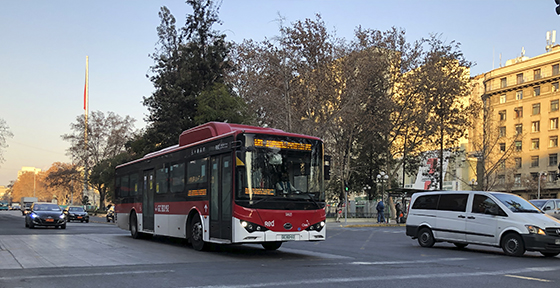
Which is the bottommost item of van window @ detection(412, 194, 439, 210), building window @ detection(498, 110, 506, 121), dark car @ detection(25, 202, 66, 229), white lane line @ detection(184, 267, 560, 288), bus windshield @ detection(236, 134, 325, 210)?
dark car @ detection(25, 202, 66, 229)

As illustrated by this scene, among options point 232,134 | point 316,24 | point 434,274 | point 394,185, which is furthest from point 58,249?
point 394,185

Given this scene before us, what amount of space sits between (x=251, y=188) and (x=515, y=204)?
25.2ft

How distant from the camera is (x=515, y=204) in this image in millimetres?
15492

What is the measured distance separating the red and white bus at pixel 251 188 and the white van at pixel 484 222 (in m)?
4.88

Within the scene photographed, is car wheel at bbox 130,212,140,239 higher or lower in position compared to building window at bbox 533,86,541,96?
lower

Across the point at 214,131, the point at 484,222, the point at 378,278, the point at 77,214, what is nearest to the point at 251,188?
the point at 214,131

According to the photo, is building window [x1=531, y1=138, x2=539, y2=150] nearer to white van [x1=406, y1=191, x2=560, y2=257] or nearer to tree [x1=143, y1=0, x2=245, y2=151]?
→ tree [x1=143, y1=0, x2=245, y2=151]

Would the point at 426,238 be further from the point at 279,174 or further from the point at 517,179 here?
the point at 517,179

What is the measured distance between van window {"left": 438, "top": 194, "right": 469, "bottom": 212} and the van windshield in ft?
3.11

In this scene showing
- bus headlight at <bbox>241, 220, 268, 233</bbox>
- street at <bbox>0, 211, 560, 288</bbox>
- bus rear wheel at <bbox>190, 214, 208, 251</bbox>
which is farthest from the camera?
bus rear wheel at <bbox>190, 214, 208, 251</bbox>

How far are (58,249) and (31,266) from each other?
4149 millimetres

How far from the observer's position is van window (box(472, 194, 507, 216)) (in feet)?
51.0

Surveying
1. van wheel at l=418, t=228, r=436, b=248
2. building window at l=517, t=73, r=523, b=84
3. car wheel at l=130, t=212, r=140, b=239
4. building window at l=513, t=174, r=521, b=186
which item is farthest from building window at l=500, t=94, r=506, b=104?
car wheel at l=130, t=212, r=140, b=239

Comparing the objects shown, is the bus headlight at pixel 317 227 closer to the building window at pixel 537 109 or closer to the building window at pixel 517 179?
the building window at pixel 517 179
